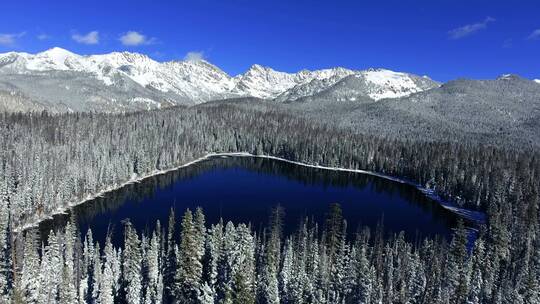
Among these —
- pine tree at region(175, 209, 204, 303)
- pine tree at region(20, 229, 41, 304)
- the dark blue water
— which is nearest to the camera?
pine tree at region(175, 209, 204, 303)

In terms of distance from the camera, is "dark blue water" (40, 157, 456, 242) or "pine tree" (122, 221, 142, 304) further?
"dark blue water" (40, 157, 456, 242)

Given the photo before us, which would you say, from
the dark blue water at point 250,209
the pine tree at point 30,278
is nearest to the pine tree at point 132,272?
the pine tree at point 30,278

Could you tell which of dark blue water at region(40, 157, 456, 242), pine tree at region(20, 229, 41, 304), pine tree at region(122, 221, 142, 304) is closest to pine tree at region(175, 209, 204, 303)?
pine tree at region(122, 221, 142, 304)

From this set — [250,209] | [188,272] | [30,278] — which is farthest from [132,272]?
[250,209]

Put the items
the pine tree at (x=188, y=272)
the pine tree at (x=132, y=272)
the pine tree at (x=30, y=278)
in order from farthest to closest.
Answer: the pine tree at (x=132, y=272) → the pine tree at (x=30, y=278) → the pine tree at (x=188, y=272)

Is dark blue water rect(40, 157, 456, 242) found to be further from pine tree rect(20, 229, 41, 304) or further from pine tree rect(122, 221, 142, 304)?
pine tree rect(20, 229, 41, 304)

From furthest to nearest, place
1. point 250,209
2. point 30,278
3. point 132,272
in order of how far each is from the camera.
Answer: point 250,209 → point 132,272 → point 30,278

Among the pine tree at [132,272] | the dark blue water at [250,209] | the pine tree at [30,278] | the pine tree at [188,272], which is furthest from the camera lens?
the dark blue water at [250,209]

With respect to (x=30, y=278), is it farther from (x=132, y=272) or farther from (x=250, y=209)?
(x=250, y=209)

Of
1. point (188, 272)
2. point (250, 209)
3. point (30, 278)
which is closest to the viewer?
point (188, 272)

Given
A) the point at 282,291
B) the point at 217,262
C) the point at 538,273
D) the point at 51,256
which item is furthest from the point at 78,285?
the point at 538,273

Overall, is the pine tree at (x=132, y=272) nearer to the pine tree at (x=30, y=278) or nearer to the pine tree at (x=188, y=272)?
the pine tree at (x=188, y=272)

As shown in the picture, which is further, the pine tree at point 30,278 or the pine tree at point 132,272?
the pine tree at point 132,272
